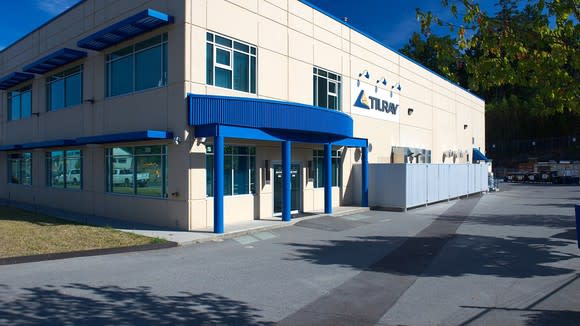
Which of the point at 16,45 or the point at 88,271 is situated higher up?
the point at 16,45

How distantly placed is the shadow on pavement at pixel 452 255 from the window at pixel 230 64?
6232 mm

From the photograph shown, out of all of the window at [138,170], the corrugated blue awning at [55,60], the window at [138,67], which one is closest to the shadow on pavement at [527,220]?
the window at [138,170]

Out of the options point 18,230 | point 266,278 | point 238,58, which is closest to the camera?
point 266,278

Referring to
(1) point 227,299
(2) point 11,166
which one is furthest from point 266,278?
(2) point 11,166

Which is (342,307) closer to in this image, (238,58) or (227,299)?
(227,299)

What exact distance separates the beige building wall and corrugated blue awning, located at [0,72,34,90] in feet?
1.63

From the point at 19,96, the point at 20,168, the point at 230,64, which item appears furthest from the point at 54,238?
the point at 19,96

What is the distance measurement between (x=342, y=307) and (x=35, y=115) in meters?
20.7

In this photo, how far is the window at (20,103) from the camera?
22.6 meters

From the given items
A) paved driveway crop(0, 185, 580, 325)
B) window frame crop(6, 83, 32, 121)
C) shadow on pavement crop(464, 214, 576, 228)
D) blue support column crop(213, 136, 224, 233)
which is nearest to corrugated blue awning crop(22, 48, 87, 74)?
window frame crop(6, 83, 32, 121)

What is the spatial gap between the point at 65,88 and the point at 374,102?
48.4ft

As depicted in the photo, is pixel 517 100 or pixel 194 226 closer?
pixel 194 226

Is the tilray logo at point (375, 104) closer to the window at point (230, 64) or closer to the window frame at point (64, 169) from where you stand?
the window at point (230, 64)

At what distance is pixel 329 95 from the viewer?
19.7m
